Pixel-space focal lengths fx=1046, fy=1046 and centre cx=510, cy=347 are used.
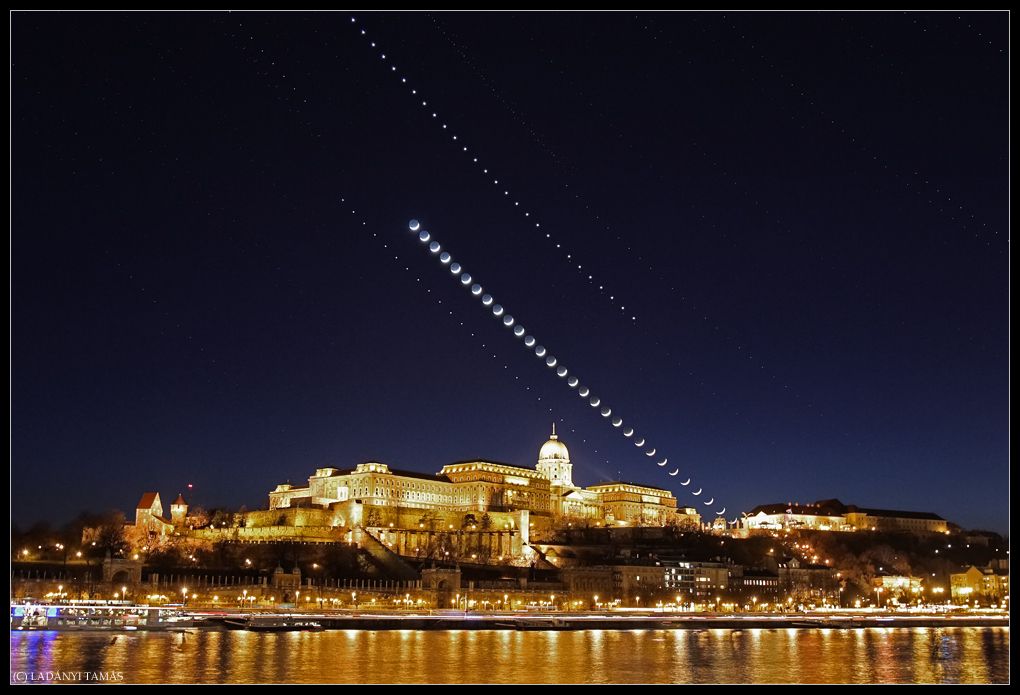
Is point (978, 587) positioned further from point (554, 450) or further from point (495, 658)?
point (495, 658)

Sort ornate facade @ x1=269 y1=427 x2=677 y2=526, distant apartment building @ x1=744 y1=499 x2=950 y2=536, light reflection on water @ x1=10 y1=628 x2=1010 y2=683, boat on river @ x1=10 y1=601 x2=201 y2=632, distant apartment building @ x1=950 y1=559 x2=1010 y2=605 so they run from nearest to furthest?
light reflection on water @ x1=10 y1=628 x2=1010 y2=683 < boat on river @ x1=10 y1=601 x2=201 y2=632 < distant apartment building @ x1=950 y1=559 x2=1010 y2=605 < ornate facade @ x1=269 y1=427 x2=677 y2=526 < distant apartment building @ x1=744 y1=499 x2=950 y2=536

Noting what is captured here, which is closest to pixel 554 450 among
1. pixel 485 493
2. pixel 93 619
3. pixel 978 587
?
pixel 485 493

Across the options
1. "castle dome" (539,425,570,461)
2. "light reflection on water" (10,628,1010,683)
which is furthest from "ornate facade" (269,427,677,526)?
"light reflection on water" (10,628,1010,683)

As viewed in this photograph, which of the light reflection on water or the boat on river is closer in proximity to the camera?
the light reflection on water

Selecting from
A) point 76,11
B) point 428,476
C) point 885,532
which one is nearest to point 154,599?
point 76,11

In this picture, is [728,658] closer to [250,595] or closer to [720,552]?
[250,595]

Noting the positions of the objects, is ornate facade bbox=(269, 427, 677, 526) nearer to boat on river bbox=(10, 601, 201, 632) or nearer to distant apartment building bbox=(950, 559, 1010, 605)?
distant apartment building bbox=(950, 559, 1010, 605)

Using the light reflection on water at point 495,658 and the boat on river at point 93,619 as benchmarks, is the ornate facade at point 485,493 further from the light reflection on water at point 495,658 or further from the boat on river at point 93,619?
the light reflection on water at point 495,658

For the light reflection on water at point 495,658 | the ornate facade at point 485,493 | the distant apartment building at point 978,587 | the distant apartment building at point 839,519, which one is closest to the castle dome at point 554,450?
the ornate facade at point 485,493
